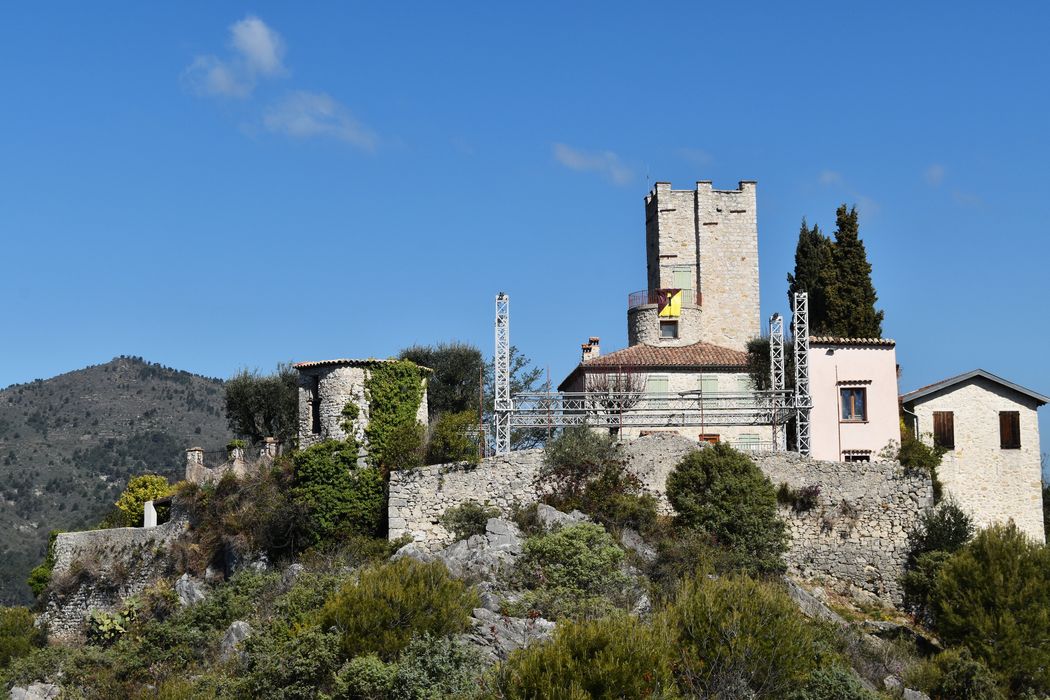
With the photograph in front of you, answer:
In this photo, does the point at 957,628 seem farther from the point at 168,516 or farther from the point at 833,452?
the point at 168,516

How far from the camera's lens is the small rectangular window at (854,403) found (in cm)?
4172

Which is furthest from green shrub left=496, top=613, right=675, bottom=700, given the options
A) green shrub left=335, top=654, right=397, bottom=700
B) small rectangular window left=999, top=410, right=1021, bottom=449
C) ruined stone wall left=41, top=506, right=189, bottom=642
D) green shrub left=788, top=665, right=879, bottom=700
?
small rectangular window left=999, top=410, right=1021, bottom=449

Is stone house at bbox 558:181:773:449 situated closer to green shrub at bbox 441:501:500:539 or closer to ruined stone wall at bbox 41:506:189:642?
green shrub at bbox 441:501:500:539

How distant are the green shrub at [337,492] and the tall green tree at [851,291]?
731 inches

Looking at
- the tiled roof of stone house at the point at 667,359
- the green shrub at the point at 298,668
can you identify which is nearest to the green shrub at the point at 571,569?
the green shrub at the point at 298,668

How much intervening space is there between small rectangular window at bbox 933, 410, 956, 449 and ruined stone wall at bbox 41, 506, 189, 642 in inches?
964

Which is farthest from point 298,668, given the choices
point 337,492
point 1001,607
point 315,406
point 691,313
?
point 691,313

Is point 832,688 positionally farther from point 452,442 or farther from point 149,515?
point 149,515

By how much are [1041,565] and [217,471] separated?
83.4 ft

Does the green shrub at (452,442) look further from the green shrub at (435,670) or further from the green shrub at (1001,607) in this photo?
the green shrub at (1001,607)

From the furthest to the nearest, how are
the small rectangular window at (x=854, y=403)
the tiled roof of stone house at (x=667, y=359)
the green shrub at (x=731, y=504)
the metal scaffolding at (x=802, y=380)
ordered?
the tiled roof of stone house at (x=667, y=359), the small rectangular window at (x=854, y=403), the metal scaffolding at (x=802, y=380), the green shrub at (x=731, y=504)

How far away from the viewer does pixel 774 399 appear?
1652 inches

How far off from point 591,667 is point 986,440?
22.7 meters

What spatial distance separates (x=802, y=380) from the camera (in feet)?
139
